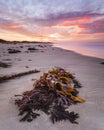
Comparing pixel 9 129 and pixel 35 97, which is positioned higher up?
pixel 35 97

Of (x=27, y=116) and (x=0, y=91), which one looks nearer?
(x=27, y=116)

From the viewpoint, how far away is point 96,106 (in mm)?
2449

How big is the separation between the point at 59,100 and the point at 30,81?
145 cm

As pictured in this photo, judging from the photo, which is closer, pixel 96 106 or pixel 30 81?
pixel 96 106

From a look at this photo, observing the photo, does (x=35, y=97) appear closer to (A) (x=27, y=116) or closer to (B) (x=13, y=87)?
(A) (x=27, y=116)

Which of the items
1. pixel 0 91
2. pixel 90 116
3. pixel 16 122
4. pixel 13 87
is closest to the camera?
pixel 16 122

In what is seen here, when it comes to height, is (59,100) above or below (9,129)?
above

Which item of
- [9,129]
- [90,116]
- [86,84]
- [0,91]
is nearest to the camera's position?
[9,129]

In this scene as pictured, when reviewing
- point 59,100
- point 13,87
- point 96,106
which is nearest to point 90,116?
point 96,106

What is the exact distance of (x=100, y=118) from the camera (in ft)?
6.89

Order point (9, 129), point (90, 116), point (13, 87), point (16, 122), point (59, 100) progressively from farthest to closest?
point (13, 87), point (59, 100), point (90, 116), point (16, 122), point (9, 129)

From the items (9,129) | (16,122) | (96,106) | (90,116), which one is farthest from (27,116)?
(96,106)

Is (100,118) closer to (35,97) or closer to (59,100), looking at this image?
(59,100)

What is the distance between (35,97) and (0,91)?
960 mm
